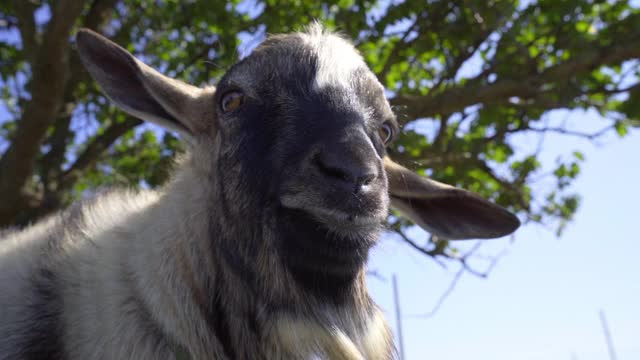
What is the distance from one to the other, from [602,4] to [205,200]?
505cm

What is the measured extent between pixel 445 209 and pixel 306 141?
1.09 m

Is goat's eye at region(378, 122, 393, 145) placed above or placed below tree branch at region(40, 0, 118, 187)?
below

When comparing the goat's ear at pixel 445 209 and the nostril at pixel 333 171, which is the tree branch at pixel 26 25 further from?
the nostril at pixel 333 171

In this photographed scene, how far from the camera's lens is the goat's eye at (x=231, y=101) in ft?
8.70

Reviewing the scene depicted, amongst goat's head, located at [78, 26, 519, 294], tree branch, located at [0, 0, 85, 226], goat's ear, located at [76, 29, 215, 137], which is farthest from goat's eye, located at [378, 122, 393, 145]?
tree branch, located at [0, 0, 85, 226]

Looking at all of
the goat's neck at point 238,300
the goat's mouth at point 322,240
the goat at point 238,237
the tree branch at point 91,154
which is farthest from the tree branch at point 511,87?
the goat's mouth at point 322,240

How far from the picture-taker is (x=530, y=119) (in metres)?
6.27

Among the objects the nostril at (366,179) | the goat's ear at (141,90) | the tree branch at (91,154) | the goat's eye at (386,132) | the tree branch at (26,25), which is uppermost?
the tree branch at (26,25)

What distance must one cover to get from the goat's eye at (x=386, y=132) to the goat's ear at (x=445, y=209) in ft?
0.64

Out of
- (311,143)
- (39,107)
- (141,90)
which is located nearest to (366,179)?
(311,143)

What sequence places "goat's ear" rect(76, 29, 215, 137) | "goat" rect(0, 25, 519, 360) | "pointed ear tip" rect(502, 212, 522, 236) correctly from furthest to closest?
"pointed ear tip" rect(502, 212, 522, 236) → "goat's ear" rect(76, 29, 215, 137) → "goat" rect(0, 25, 519, 360)

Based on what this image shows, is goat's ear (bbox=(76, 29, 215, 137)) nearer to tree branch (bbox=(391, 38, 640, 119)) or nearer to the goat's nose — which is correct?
the goat's nose

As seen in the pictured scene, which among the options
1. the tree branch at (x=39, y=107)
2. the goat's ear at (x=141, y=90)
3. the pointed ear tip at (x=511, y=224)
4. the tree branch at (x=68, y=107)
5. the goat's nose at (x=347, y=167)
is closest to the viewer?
the goat's nose at (x=347, y=167)

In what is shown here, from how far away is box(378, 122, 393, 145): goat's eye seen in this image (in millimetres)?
2820
